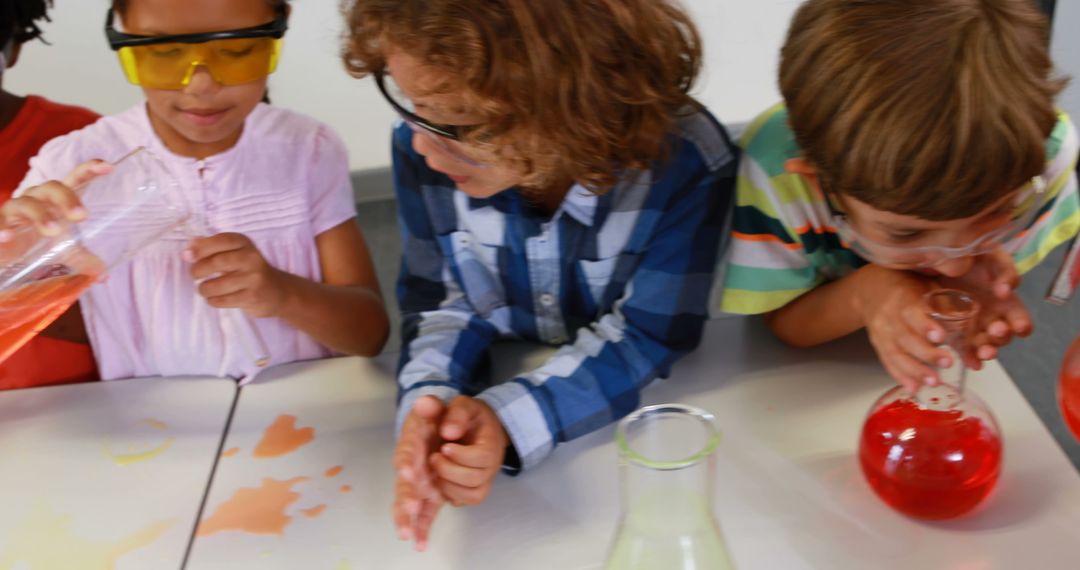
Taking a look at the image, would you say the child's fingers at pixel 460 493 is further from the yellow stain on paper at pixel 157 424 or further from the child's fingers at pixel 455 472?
the yellow stain on paper at pixel 157 424

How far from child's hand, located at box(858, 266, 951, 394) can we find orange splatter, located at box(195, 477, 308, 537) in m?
0.54

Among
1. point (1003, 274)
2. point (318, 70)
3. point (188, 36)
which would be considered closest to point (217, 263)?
point (188, 36)

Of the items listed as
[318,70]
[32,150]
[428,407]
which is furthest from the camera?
[318,70]

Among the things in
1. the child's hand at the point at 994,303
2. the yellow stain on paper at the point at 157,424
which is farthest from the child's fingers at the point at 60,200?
the child's hand at the point at 994,303

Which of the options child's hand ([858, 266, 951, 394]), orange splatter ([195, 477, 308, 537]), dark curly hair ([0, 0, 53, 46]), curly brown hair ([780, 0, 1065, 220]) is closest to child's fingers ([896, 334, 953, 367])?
child's hand ([858, 266, 951, 394])

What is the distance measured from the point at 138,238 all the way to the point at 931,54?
73 centimetres

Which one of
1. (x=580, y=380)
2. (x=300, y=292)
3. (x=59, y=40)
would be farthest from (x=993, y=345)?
(x=59, y=40)

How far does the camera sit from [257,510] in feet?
2.91

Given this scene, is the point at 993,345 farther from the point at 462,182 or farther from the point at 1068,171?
the point at 462,182

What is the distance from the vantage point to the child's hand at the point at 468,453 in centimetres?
83

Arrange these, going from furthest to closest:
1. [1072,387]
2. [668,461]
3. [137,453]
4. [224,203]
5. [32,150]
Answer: [32,150] < [224,203] < [137,453] < [1072,387] < [668,461]

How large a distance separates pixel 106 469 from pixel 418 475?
337 mm

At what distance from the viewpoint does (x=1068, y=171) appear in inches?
40.8

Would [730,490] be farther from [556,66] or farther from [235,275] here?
[235,275]
